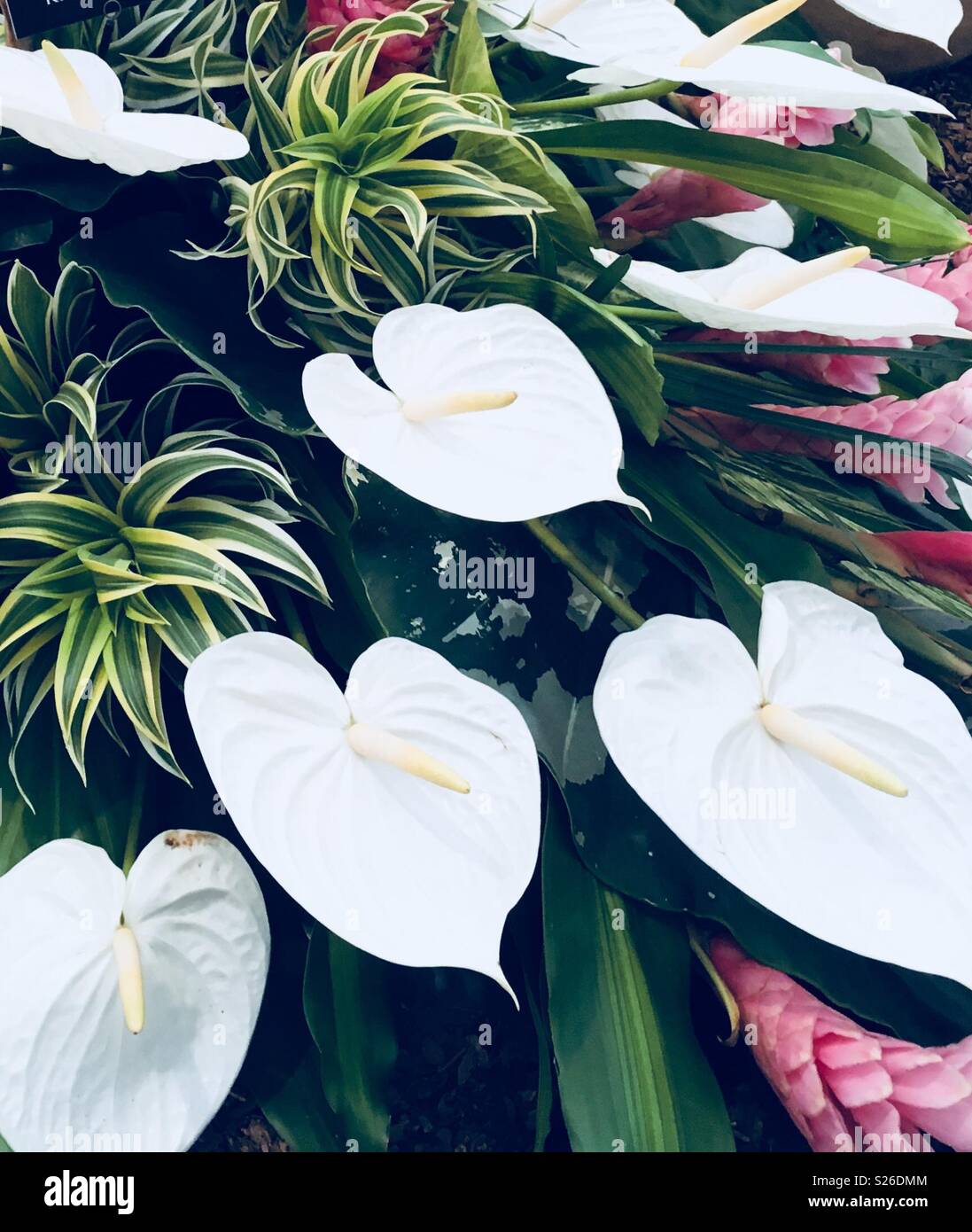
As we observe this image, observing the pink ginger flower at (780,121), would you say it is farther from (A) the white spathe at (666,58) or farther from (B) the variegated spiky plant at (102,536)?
(B) the variegated spiky plant at (102,536)

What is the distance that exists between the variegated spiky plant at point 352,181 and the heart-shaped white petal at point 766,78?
0.26 ft

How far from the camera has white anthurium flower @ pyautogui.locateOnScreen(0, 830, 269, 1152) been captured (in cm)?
41

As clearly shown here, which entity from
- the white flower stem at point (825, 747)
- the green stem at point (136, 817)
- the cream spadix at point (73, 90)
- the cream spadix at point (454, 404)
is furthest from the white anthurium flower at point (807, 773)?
the cream spadix at point (73, 90)

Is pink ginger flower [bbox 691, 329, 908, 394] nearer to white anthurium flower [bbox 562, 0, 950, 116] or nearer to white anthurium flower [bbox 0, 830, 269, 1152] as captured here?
white anthurium flower [bbox 562, 0, 950, 116]

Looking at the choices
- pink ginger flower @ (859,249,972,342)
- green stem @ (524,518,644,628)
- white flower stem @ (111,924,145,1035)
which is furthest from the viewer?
pink ginger flower @ (859,249,972,342)

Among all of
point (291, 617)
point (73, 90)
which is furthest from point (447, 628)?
point (73, 90)

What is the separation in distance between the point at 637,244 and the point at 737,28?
0.41ft

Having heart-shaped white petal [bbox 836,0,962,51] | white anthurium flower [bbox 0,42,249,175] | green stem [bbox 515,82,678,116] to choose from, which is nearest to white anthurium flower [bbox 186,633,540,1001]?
white anthurium flower [bbox 0,42,249,175]

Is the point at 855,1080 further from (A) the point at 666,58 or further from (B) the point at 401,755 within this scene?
(A) the point at 666,58

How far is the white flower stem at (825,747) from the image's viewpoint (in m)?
0.41

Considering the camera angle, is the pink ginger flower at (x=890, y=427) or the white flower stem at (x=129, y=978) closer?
the white flower stem at (x=129, y=978)

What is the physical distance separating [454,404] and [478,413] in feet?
0.07

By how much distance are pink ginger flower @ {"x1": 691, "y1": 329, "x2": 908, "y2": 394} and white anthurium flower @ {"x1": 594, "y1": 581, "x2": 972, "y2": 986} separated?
0.16 m

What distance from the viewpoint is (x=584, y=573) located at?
0.50 m
